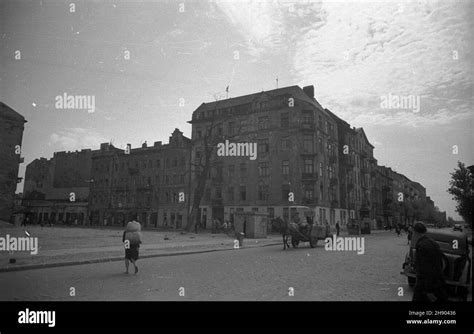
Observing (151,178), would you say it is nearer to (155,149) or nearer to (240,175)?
(155,149)

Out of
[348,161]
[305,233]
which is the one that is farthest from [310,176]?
[305,233]

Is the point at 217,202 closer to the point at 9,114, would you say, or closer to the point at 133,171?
the point at 133,171

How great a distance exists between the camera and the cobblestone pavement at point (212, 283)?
7281mm

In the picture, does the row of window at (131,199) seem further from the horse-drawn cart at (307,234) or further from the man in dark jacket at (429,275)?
the man in dark jacket at (429,275)

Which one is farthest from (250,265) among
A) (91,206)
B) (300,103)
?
(91,206)

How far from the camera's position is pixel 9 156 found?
4447 centimetres

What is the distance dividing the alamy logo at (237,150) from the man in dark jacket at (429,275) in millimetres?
44333

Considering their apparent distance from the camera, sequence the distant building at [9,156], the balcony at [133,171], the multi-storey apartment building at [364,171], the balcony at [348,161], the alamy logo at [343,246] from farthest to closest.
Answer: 1. the balcony at [133,171]
2. the multi-storey apartment building at [364,171]
3. the balcony at [348,161]
4. the distant building at [9,156]
5. the alamy logo at [343,246]

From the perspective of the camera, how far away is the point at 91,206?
71.7 metres

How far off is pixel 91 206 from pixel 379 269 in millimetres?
69580

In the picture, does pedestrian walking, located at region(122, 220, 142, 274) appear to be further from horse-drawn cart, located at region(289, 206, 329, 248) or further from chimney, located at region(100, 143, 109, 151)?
chimney, located at region(100, 143, 109, 151)

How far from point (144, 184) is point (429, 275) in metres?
62.2
